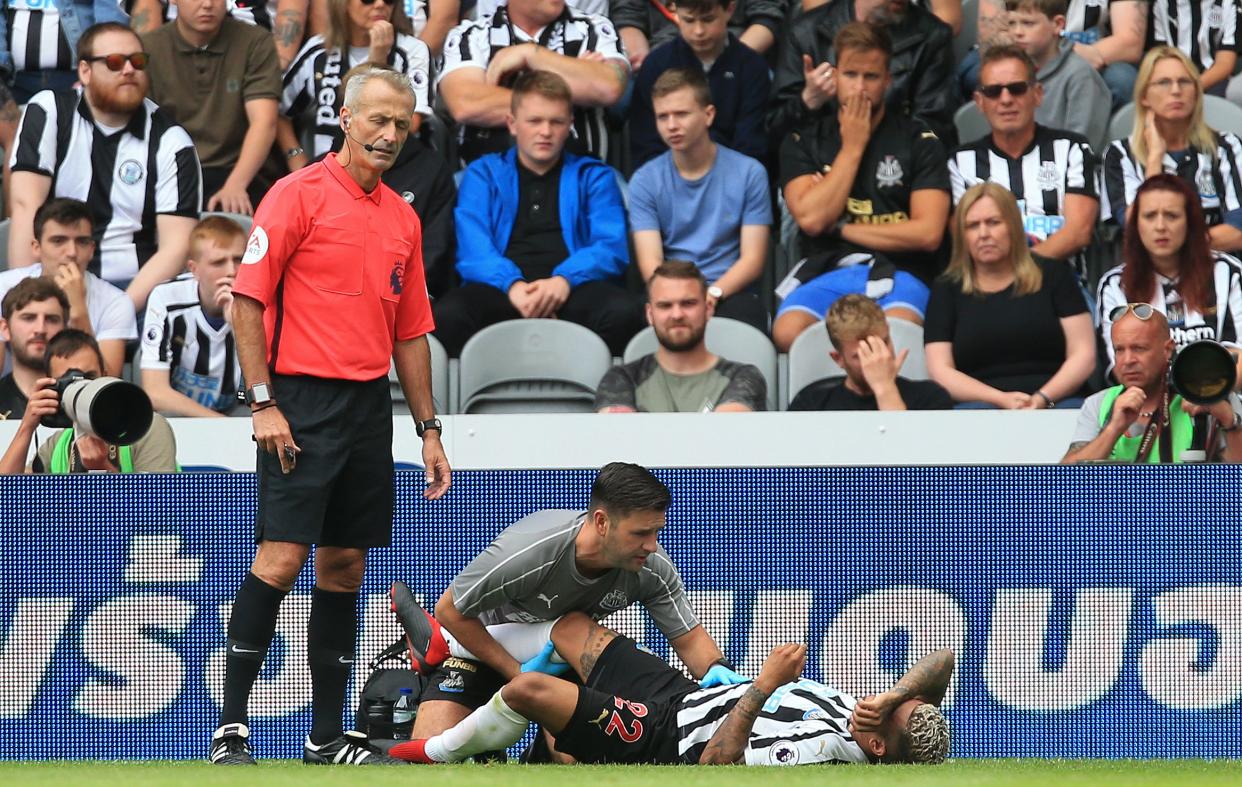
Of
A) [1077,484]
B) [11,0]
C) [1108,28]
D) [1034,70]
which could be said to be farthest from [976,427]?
[11,0]

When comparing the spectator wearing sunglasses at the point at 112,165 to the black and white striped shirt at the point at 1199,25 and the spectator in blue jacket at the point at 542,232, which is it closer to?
the spectator in blue jacket at the point at 542,232

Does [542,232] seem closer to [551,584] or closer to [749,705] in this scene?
[551,584]

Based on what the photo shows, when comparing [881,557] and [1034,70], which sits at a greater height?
[1034,70]

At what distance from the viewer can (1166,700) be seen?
570 cm

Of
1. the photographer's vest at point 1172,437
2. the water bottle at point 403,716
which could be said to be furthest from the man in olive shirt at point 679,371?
the water bottle at point 403,716

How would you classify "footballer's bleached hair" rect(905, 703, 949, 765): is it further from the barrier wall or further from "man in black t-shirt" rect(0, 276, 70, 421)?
"man in black t-shirt" rect(0, 276, 70, 421)

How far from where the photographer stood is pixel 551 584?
504cm

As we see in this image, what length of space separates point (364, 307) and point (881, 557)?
210 centimetres

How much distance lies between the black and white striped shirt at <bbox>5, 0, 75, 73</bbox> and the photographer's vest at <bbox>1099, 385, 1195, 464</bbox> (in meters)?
5.82

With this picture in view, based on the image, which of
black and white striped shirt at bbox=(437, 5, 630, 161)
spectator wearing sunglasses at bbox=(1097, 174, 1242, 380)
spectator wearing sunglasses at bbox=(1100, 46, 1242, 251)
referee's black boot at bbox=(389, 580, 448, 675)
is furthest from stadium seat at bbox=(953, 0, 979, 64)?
referee's black boot at bbox=(389, 580, 448, 675)

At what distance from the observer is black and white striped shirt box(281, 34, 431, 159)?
875 cm

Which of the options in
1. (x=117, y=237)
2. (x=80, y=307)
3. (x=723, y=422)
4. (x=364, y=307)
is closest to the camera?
(x=364, y=307)

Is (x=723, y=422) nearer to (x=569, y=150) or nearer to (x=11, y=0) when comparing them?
(x=569, y=150)

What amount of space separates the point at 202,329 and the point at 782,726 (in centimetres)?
377
